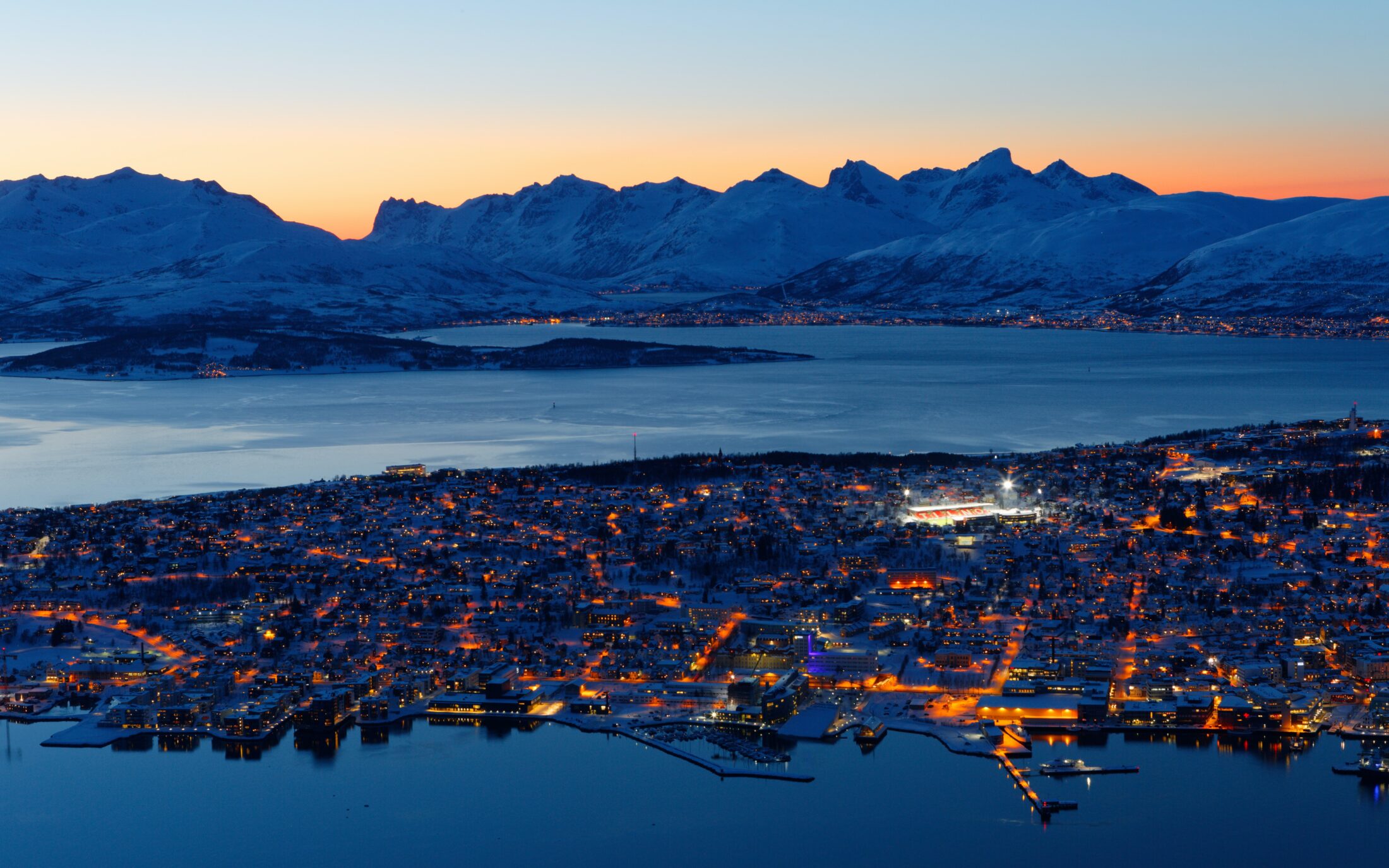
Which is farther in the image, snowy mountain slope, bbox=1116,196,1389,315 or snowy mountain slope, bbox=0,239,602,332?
snowy mountain slope, bbox=1116,196,1389,315

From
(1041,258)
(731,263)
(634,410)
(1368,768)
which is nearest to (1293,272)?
(1041,258)

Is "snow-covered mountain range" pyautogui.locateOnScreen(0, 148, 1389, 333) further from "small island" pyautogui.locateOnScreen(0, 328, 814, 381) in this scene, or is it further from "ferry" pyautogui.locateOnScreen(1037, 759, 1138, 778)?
"ferry" pyautogui.locateOnScreen(1037, 759, 1138, 778)

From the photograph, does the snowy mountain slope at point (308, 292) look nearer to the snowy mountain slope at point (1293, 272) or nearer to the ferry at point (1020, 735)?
the snowy mountain slope at point (1293, 272)

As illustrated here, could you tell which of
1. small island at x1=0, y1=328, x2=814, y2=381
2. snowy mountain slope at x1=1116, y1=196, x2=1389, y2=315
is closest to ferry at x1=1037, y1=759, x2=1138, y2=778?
small island at x1=0, y1=328, x2=814, y2=381

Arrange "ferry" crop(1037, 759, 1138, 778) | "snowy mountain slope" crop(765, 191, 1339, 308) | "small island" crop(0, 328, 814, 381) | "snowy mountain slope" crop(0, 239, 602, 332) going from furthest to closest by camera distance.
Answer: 1. "snowy mountain slope" crop(765, 191, 1339, 308)
2. "snowy mountain slope" crop(0, 239, 602, 332)
3. "small island" crop(0, 328, 814, 381)
4. "ferry" crop(1037, 759, 1138, 778)

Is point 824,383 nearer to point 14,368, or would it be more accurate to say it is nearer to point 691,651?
point 14,368

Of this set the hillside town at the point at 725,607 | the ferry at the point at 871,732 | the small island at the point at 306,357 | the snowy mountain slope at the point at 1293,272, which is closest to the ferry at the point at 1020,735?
the hillside town at the point at 725,607
